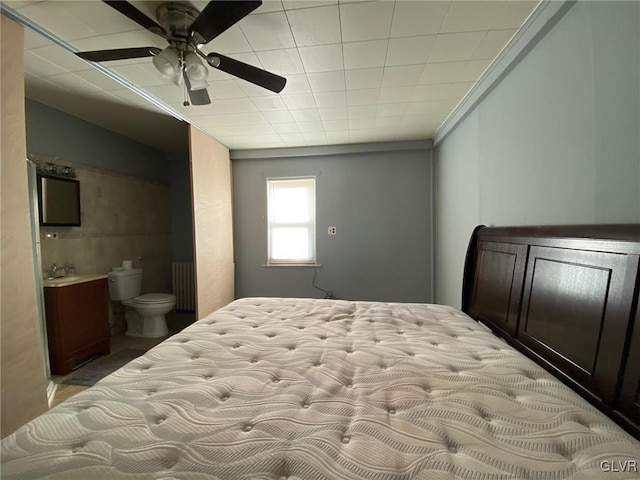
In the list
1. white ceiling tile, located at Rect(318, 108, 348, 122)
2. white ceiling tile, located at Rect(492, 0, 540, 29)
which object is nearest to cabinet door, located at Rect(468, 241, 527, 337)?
white ceiling tile, located at Rect(492, 0, 540, 29)

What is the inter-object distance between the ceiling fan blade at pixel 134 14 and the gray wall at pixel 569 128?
75.8 inches

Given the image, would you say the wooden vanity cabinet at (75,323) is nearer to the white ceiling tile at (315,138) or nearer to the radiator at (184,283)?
the radiator at (184,283)

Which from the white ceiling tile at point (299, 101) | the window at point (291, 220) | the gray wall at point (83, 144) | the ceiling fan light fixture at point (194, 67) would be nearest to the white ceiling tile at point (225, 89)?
the white ceiling tile at point (299, 101)

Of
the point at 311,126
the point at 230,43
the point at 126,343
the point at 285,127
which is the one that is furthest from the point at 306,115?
the point at 126,343

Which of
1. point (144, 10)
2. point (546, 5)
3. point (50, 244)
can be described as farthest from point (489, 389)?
point (50, 244)

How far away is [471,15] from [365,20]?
571mm

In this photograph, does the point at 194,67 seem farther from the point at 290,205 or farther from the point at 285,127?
the point at 290,205

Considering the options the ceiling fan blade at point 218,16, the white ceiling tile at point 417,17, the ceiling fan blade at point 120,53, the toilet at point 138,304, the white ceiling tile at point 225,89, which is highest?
the white ceiling tile at point 417,17

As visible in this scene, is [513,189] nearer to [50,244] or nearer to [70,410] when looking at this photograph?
[70,410]

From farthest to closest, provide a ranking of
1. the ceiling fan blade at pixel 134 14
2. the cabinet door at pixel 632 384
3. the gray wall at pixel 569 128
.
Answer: the ceiling fan blade at pixel 134 14, the gray wall at pixel 569 128, the cabinet door at pixel 632 384

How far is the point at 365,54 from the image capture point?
1.61m

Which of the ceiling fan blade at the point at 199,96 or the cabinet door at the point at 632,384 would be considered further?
the ceiling fan blade at the point at 199,96

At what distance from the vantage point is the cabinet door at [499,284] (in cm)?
127

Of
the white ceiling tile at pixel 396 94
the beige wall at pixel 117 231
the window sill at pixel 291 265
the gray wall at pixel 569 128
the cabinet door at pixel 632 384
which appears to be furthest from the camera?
the window sill at pixel 291 265
